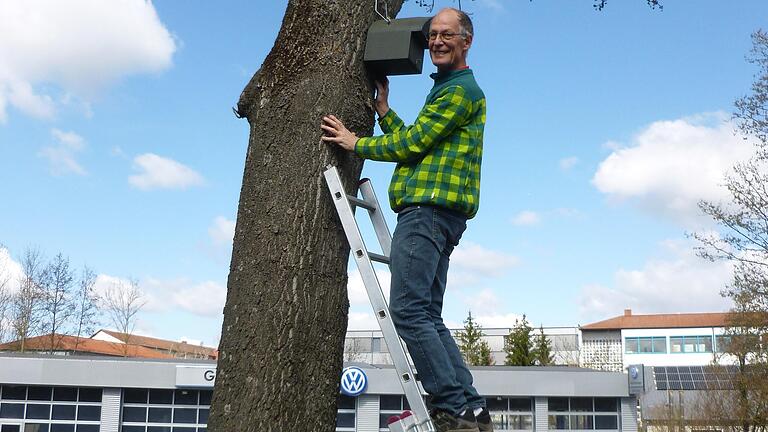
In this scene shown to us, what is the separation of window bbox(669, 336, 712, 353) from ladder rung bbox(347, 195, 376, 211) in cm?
8563

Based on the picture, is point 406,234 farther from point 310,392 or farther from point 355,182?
point 310,392

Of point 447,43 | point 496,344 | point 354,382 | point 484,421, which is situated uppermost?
point 496,344

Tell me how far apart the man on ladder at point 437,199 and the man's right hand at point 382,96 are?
0.31m

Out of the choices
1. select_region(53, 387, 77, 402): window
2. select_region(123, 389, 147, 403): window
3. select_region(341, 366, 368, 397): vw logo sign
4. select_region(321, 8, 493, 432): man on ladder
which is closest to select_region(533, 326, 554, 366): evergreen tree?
select_region(341, 366, 368, 397): vw logo sign

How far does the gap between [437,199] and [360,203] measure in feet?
1.54

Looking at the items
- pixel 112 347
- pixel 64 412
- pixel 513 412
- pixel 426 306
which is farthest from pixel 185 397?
pixel 112 347

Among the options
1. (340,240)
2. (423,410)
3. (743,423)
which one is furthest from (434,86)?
(743,423)

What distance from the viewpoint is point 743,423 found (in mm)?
31156

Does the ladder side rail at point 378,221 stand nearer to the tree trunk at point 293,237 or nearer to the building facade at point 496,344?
the tree trunk at point 293,237

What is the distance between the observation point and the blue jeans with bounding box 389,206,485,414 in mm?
3727

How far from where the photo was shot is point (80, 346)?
72625 millimetres

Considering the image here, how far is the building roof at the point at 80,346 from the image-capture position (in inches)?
1976

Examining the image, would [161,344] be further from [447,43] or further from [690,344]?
[447,43]

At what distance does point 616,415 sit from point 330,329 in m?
35.2
